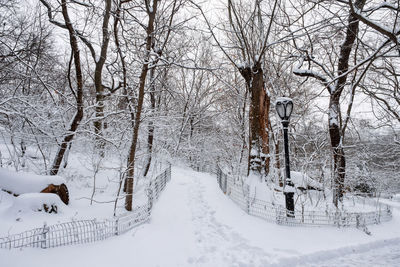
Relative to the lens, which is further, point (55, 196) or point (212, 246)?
point (55, 196)

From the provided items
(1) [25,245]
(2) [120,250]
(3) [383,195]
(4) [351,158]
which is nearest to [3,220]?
(1) [25,245]

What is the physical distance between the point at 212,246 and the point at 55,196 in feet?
16.1

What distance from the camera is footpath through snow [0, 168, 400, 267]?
13.7 feet

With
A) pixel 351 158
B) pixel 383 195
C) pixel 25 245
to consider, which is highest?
pixel 351 158

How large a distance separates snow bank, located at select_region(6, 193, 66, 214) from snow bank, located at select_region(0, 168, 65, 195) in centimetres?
73

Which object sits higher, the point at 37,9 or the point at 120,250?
the point at 37,9

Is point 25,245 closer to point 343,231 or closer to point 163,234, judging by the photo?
point 163,234

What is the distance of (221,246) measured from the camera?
5.01 m

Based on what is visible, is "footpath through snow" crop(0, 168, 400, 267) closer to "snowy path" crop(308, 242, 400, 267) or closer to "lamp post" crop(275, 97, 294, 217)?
"snowy path" crop(308, 242, 400, 267)

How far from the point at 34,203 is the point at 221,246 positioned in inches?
204

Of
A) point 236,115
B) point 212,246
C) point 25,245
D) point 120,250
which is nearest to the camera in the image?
point 25,245

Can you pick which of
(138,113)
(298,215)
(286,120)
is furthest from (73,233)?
(286,120)

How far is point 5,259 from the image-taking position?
361 cm

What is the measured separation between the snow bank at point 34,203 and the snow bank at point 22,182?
2.40 ft
